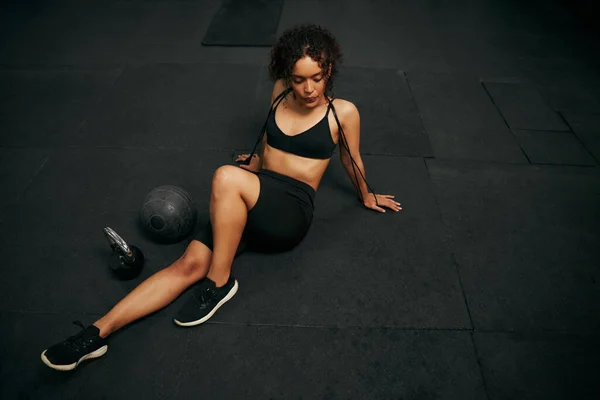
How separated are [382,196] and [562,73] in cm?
352

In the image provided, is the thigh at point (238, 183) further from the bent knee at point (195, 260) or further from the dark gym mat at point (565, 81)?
the dark gym mat at point (565, 81)

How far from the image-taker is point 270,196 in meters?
2.30

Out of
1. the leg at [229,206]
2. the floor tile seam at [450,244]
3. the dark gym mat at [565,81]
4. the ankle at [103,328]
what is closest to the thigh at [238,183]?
the leg at [229,206]

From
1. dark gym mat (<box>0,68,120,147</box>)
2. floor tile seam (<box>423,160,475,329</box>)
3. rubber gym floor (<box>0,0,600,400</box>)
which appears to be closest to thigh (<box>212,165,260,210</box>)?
rubber gym floor (<box>0,0,600,400</box>)

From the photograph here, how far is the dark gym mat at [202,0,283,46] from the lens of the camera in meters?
5.32

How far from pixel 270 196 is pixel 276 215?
0.12m

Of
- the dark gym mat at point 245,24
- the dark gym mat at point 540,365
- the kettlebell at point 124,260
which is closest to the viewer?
the dark gym mat at point 540,365

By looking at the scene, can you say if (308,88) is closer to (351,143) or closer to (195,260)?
(351,143)

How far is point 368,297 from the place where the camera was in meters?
2.54

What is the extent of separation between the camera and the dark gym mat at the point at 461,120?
12.2ft

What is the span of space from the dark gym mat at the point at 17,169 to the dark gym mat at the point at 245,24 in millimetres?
2656

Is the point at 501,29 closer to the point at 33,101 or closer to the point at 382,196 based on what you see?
the point at 382,196

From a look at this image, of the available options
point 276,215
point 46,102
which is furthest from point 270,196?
point 46,102

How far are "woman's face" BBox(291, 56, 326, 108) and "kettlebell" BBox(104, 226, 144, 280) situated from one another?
54.5 inches
